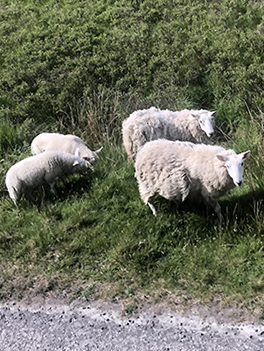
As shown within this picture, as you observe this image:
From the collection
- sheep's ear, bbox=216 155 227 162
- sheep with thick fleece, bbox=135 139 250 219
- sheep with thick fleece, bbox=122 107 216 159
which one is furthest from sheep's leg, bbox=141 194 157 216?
sheep with thick fleece, bbox=122 107 216 159

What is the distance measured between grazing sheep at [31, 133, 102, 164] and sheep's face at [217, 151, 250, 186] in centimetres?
199

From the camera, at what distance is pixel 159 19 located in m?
10.1

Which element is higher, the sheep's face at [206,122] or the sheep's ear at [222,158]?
the sheep's ear at [222,158]

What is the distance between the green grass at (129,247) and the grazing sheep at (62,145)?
533 mm

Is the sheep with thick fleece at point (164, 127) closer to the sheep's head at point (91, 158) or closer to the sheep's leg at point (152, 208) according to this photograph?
the sheep's head at point (91, 158)

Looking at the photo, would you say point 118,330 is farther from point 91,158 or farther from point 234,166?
point 91,158

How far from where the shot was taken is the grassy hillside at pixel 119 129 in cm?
434

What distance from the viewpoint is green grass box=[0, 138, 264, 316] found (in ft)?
13.7

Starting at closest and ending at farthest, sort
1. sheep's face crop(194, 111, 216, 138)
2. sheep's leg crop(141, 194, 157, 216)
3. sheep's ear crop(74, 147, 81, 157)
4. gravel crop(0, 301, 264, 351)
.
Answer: gravel crop(0, 301, 264, 351), sheep's leg crop(141, 194, 157, 216), sheep's ear crop(74, 147, 81, 157), sheep's face crop(194, 111, 216, 138)


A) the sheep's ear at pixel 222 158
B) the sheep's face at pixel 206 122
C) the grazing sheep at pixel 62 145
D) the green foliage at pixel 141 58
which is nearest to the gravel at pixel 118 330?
the sheep's ear at pixel 222 158

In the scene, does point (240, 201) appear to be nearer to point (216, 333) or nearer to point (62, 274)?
point (216, 333)

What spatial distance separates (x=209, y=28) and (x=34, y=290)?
6.99 meters

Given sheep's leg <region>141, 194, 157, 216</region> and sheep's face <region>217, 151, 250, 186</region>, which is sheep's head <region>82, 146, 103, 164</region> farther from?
sheep's face <region>217, 151, 250, 186</region>

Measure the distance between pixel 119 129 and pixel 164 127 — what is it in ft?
4.26
